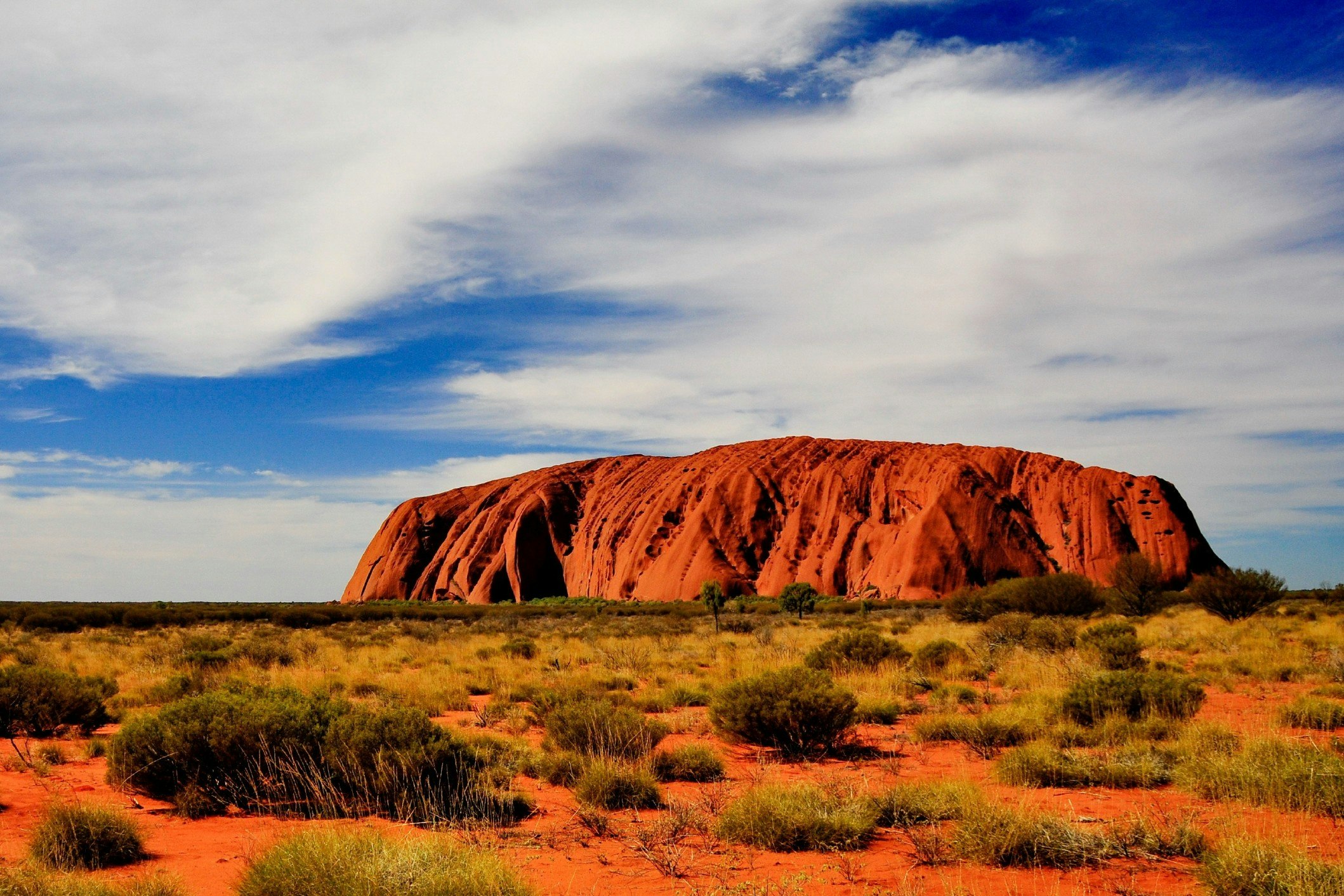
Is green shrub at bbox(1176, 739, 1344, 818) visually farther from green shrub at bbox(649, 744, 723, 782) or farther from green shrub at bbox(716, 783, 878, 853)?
green shrub at bbox(649, 744, 723, 782)

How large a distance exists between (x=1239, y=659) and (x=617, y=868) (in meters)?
15.0

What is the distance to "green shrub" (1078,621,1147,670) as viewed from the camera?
1434 cm

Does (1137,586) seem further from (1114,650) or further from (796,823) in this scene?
(796,823)

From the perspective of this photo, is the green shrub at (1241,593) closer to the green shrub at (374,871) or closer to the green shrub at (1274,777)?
the green shrub at (1274,777)

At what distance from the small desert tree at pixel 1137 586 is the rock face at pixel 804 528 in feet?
63.7

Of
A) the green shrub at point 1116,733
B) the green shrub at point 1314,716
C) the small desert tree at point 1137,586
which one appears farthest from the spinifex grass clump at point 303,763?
the small desert tree at point 1137,586

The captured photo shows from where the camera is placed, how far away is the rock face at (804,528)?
54.6m

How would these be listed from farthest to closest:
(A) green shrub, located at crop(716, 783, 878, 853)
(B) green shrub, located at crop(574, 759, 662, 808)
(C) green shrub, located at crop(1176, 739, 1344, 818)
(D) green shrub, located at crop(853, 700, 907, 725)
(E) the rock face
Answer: (E) the rock face → (D) green shrub, located at crop(853, 700, 907, 725) → (B) green shrub, located at crop(574, 759, 662, 808) → (C) green shrub, located at crop(1176, 739, 1344, 818) → (A) green shrub, located at crop(716, 783, 878, 853)

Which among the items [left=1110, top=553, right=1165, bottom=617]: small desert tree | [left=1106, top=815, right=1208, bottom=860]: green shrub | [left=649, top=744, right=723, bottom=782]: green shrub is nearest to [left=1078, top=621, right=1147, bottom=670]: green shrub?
[left=649, top=744, right=723, bottom=782]: green shrub

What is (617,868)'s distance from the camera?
5.58 m

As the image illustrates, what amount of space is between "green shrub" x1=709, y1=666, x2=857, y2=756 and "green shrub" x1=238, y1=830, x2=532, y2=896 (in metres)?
5.15

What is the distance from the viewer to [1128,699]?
10.0 meters

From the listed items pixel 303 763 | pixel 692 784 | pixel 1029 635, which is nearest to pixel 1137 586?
pixel 1029 635

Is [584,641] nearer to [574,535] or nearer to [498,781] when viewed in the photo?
[498,781]
